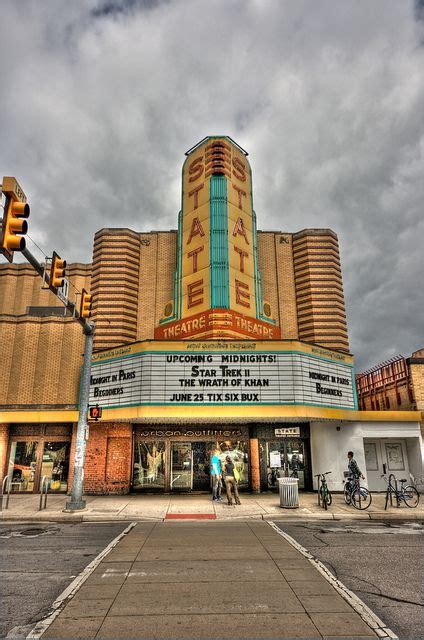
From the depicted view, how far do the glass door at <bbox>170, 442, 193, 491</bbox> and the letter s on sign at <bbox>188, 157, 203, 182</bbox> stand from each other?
1466cm

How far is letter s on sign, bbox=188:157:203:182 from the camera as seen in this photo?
24.6 metres

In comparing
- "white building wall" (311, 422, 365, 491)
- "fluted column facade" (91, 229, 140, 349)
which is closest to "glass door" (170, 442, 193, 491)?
"white building wall" (311, 422, 365, 491)

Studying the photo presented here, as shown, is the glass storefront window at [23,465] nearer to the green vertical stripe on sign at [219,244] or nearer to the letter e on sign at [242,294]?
the green vertical stripe on sign at [219,244]

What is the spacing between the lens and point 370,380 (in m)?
30.7

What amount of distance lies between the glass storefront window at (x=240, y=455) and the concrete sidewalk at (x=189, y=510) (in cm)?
179

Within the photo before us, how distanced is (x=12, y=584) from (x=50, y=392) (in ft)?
54.3

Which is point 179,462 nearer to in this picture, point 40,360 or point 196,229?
point 40,360

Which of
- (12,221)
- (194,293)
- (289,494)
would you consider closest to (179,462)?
(289,494)

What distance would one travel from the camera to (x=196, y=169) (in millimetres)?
24906

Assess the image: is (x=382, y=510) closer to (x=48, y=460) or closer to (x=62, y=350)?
(x=48, y=460)

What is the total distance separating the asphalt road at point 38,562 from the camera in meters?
5.83

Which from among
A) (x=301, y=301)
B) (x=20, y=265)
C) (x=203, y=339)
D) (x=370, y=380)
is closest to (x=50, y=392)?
(x=203, y=339)

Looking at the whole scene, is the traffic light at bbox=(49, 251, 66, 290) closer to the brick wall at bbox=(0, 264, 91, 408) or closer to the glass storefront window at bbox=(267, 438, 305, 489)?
the brick wall at bbox=(0, 264, 91, 408)

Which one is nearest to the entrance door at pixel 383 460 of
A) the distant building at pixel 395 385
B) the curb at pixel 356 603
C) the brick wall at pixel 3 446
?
the distant building at pixel 395 385
